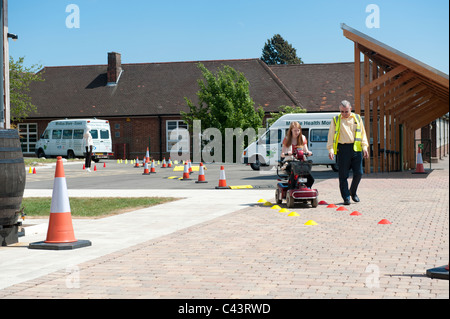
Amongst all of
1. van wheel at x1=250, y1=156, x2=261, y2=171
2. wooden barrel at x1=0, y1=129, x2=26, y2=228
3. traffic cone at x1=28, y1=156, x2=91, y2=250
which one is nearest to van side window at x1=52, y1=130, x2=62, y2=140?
van wheel at x1=250, y1=156, x2=261, y2=171

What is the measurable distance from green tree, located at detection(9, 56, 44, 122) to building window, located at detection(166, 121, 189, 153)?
10.0 metres

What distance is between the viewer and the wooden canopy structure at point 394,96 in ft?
64.4

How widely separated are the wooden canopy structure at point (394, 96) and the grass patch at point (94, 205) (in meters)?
8.33

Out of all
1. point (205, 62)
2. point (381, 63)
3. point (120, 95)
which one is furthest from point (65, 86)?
point (381, 63)

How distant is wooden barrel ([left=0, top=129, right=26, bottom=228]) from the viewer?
8.24 meters

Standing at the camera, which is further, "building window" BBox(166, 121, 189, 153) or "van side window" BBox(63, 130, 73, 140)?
"building window" BBox(166, 121, 189, 153)

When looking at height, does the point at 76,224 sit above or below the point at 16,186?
below

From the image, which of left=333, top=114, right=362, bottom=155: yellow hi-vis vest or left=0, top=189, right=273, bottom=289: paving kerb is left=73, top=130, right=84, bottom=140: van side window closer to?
left=0, top=189, right=273, bottom=289: paving kerb

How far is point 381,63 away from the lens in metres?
25.3

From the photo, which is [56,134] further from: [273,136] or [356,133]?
[356,133]

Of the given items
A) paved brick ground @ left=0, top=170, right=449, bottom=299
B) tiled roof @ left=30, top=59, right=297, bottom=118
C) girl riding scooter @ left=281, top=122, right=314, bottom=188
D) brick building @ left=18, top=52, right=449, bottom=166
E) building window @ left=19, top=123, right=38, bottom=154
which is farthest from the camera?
building window @ left=19, top=123, right=38, bottom=154

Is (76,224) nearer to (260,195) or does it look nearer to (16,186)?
(16,186)

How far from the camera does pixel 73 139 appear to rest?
42.0 metres
